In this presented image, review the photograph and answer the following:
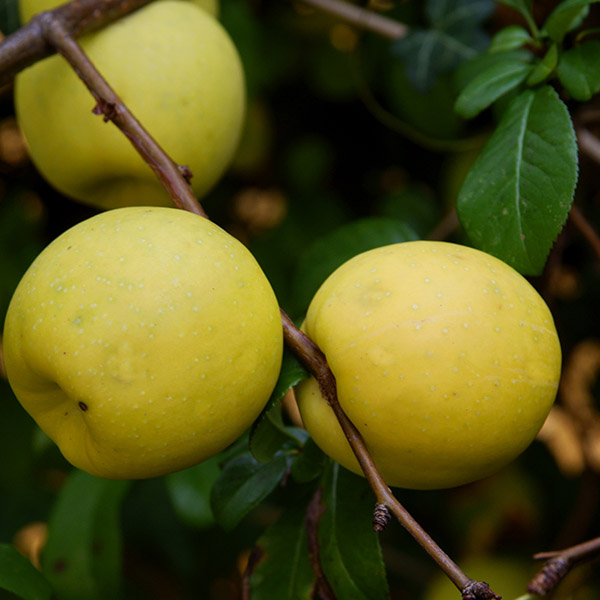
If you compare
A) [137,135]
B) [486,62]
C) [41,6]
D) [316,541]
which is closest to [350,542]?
[316,541]

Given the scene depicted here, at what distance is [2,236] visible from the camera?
1171mm

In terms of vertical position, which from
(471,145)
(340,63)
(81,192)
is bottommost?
(471,145)

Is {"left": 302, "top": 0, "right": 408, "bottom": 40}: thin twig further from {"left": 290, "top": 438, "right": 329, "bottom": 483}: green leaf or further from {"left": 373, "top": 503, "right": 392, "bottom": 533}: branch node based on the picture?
{"left": 373, "top": 503, "right": 392, "bottom": 533}: branch node

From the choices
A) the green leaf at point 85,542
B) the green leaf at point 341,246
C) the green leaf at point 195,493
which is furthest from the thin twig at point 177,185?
the green leaf at point 85,542

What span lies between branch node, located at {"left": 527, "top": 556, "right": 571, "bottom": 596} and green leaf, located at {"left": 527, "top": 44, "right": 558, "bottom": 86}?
439mm

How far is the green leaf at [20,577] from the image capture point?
1.94 feet

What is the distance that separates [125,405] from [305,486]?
307 mm

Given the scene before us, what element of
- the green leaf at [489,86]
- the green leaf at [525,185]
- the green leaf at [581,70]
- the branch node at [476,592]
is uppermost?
the green leaf at [489,86]

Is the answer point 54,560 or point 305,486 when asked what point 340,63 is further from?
point 54,560

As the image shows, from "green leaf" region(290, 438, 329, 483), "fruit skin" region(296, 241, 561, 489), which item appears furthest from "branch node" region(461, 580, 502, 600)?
"green leaf" region(290, 438, 329, 483)

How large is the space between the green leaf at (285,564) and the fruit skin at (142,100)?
1.29ft

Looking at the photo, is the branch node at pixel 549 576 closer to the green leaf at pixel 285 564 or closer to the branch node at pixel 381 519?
the branch node at pixel 381 519

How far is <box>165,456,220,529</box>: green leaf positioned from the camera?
0.85 metres

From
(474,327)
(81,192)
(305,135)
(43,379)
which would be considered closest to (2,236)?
(81,192)
